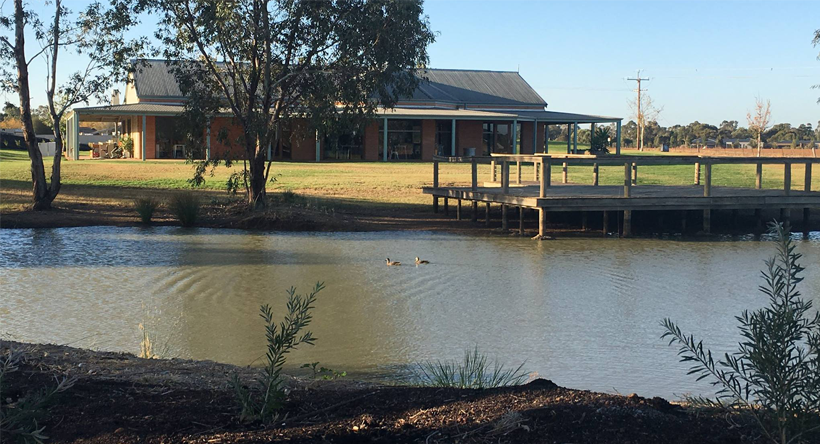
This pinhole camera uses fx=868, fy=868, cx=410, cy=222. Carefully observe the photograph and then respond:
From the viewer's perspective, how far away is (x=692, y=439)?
13.1 feet

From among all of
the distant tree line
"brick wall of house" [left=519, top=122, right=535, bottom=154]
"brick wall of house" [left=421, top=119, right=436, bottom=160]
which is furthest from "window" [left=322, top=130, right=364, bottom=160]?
the distant tree line

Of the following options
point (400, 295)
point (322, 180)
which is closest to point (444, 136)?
point (322, 180)

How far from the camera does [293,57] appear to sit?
69.2 ft

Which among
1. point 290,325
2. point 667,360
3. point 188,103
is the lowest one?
point 667,360

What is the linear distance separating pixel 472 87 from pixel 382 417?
5267 cm

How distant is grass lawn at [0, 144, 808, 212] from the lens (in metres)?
24.4

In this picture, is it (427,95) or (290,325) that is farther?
(427,95)

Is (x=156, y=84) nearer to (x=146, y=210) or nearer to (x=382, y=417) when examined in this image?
(x=146, y=210)

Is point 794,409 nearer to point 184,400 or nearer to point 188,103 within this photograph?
point 184,400

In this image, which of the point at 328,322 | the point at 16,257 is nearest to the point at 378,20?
the point at 16,257

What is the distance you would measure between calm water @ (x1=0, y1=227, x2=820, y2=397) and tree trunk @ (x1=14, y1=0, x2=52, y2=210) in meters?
2.63

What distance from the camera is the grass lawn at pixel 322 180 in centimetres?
2441

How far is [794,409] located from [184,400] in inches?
121

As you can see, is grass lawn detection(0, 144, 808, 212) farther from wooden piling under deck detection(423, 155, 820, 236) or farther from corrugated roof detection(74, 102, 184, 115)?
wooden piling under deck detection(423, 155, 820, 236)
